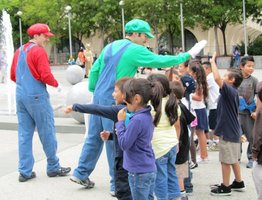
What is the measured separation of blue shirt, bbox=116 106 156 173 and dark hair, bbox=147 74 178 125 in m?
0.64

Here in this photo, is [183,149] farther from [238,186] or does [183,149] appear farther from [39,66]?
[39,66]

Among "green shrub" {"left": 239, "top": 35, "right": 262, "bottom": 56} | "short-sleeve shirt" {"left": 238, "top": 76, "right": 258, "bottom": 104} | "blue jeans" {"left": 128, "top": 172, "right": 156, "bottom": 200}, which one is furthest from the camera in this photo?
"green shrub" {"left": 239, "top": 35, "right": 262, "bottom": 56}

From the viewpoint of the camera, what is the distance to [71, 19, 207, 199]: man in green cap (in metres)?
5.02

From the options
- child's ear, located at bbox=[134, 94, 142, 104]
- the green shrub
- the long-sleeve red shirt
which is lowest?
child's ear, located at bbox=[134, 94, 142, 104]

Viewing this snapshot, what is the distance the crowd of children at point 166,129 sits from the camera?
12.9ft

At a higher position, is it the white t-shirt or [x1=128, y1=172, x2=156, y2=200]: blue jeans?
the white t-shirt

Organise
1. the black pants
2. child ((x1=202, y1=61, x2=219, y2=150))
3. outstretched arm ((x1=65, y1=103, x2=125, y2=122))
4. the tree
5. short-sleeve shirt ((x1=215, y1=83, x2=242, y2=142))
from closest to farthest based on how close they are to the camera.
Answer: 1. outstretched arm ((x1=65, y1=103, x2=125, y2=122))
2. the black pants
3. short-sleeve shirt ((x1=215, y1=83, x2=242, y2=142))
4. child ((x1=202, y1=61, x2=219, y2=150))
5. the tree

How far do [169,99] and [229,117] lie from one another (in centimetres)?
102

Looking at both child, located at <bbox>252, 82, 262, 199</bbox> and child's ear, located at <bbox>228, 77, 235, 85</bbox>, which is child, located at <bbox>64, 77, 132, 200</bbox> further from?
child's ear, located at <bbox>228, 77, 235, 85</bbox>

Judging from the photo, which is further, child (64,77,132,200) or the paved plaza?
the paved plaza

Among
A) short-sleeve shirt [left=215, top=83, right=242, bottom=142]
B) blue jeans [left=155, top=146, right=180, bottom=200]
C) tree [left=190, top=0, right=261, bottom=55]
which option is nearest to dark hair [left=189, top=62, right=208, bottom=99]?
short-sleeve shirt [left=215, top=83, right=242, bottom=142]

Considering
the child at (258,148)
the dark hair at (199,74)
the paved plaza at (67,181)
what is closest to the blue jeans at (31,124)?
the paved plaza at (67,181)

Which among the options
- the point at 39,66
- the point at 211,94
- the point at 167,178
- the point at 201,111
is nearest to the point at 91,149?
the point at 167,178

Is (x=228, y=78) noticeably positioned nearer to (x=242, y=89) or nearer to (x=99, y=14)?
(x=242, y=89)
